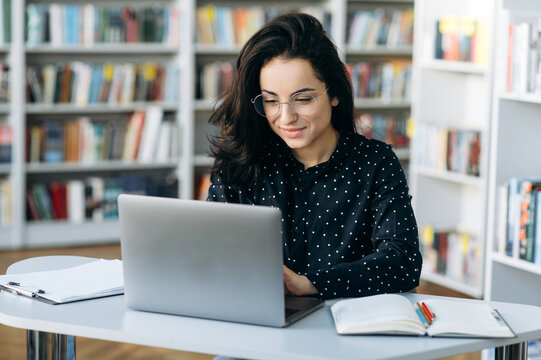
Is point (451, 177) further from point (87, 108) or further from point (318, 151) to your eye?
point (318, 151)

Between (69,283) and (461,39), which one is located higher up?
(461,39)

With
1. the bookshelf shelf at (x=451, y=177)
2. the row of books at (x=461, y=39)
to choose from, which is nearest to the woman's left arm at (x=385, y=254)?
the bookshelf shelf at (x=451, y=177)

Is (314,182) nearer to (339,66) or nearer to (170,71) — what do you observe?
(339,66)

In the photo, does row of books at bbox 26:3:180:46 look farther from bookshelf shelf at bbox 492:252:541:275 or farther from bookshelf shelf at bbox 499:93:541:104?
bookshelf shelf at bbox 492:252:541:275

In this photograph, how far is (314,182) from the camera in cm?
202

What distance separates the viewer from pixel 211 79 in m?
5.32

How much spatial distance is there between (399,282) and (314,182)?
359mm

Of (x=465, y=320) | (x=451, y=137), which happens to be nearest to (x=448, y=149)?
(x=451, y=137)

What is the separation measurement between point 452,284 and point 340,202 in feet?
8.06

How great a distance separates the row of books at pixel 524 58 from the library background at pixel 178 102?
1.11 meters

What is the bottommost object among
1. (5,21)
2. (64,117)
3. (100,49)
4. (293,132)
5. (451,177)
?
(451,177)

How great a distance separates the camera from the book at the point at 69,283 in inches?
65.9

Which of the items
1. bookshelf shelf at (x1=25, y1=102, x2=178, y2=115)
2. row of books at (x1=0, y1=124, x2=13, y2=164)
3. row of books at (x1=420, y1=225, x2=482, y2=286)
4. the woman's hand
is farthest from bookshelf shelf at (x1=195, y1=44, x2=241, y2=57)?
the woman's hand

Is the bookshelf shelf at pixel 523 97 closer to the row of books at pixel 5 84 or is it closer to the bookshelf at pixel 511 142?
the bookshelf at pixel 511 142
